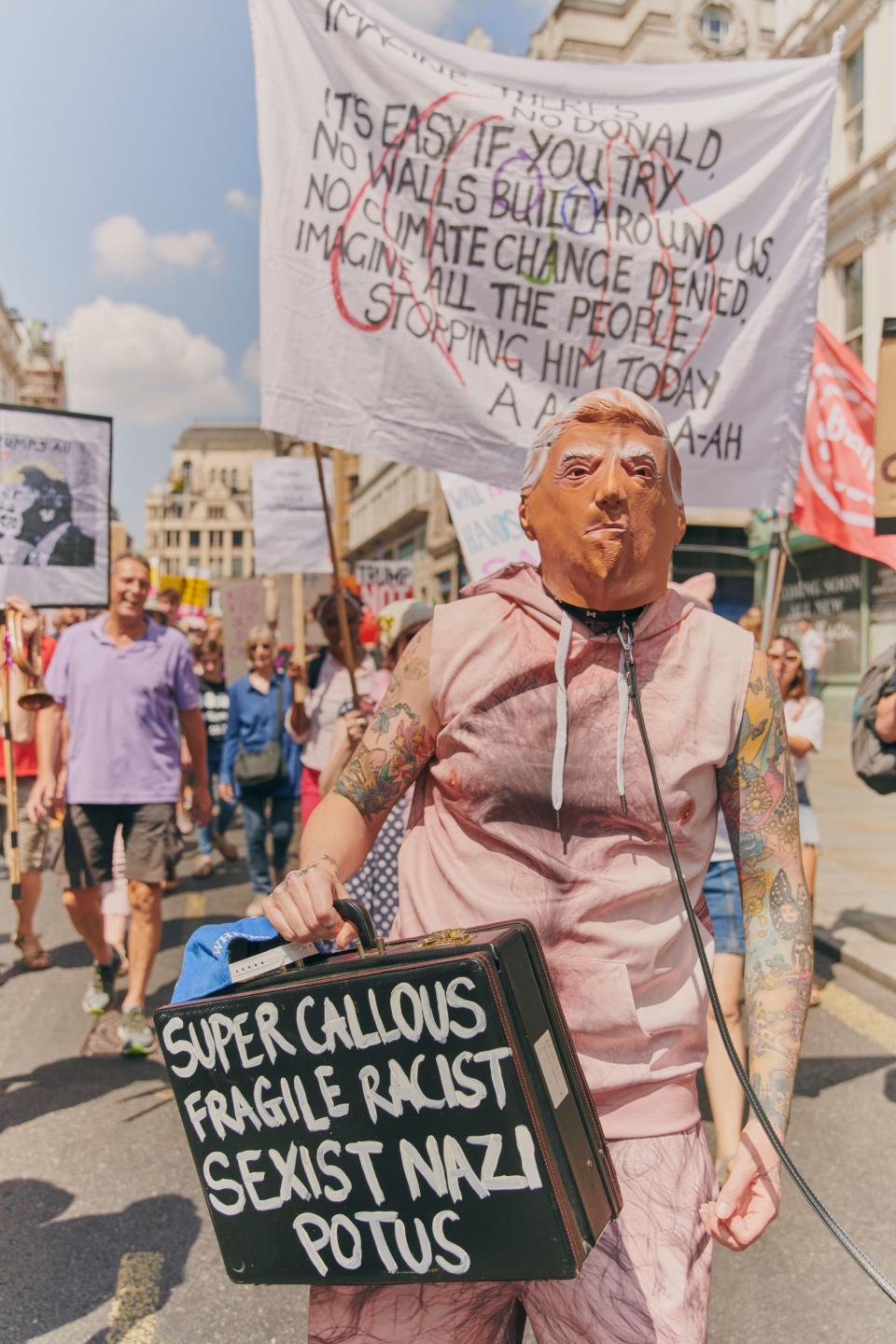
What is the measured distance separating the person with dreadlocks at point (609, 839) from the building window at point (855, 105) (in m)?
19.8

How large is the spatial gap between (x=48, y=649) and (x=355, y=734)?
3.68 metres

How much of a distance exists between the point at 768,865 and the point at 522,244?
2832mm

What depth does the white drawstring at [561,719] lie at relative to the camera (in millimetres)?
1714

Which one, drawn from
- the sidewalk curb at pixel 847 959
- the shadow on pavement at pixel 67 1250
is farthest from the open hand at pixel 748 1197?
the sidewalk curb at pixel 847 959

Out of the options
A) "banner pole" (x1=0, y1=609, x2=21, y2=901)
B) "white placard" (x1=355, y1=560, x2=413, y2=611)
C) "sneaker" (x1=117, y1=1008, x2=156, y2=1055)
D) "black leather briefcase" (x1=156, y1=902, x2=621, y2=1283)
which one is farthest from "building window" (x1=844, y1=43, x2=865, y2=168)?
"black leather briefcase" (x1=156, y1=902, x2=621, y2=1283)

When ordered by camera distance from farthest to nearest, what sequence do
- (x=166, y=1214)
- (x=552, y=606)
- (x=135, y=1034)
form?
(x=135, y=1034) → (x=166, y=1214) → (x=552, y=606)

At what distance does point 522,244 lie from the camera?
4.00 metres

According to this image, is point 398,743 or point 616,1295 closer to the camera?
point 616,1295

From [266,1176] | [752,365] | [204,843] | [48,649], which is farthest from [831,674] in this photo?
[266,1176]

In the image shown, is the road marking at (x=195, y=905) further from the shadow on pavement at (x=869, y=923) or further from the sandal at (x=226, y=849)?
the shadow on pavement at (x=869, y=923)


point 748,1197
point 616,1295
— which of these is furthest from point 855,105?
point 616,1295

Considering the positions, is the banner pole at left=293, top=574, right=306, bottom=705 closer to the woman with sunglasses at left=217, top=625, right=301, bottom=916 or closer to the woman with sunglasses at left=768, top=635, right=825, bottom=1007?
the woman with sunglasses at left=217, top=625, right=301, bottom=916

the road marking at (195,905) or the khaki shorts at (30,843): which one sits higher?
the khaki shorts at (30,843)

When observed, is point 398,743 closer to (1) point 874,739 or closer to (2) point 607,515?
(2) point 607,515
